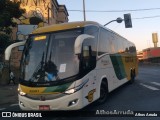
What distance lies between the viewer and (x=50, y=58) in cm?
997

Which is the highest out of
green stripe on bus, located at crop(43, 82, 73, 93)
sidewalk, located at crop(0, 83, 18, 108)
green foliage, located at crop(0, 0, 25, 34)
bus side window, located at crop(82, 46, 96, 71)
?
green foliage, located at crop(0, 0, 25, 34)

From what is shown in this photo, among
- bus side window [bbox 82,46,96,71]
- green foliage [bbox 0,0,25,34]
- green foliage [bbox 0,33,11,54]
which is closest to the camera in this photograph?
bus side window [bbox 82,46,96,71]

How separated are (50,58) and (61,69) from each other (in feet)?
1.87

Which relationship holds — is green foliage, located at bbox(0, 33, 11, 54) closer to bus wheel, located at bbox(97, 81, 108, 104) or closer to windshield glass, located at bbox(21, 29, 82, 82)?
bus wheel, located at bbox(97, 81, 108, 104)

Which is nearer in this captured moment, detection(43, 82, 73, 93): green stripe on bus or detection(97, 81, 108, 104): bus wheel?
detection(43, 82, 73, 93): green stripe on bus

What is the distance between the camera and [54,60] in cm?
992

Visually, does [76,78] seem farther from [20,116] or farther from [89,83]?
[20,116]

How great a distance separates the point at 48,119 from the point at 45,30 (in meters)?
3.10

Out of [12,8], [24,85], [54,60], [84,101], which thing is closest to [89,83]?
[84,101]

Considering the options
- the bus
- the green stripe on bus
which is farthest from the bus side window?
the green stripe on bus

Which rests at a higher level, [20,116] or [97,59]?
[97,59]

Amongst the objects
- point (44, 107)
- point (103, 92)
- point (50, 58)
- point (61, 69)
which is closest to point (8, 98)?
point (103, 92)

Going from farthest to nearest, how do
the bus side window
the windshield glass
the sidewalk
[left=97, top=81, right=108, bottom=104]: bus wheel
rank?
the sidewalk
[left=97, top=81, right=108, bottom=104]: bus wheel
the bus side window
the windshield glass

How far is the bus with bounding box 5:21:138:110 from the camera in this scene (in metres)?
9.44
